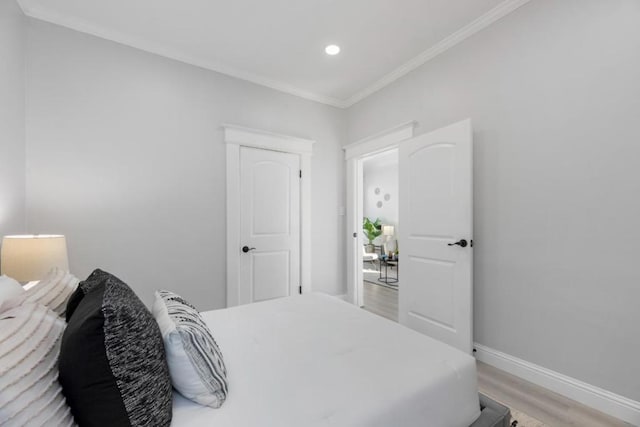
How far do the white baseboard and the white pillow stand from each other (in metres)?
2.90

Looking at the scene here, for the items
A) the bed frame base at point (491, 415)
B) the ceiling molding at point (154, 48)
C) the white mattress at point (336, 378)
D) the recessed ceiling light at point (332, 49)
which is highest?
the recessed ceiling light at point (332, 49)

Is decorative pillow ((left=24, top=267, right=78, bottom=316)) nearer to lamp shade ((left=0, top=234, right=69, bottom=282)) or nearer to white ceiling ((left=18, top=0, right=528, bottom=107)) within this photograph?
lamp shade ((left=0, top=234, right=69, bottom=282))

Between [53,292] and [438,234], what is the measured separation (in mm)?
2577

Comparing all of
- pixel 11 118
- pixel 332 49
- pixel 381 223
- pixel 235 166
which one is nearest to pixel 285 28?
pixel 332 49

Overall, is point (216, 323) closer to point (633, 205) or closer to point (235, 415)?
point (235, 415)

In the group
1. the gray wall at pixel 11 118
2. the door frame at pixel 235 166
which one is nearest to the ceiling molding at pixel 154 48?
the gray wall at pixel 11 118

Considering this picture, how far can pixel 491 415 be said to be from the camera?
3.86 ft

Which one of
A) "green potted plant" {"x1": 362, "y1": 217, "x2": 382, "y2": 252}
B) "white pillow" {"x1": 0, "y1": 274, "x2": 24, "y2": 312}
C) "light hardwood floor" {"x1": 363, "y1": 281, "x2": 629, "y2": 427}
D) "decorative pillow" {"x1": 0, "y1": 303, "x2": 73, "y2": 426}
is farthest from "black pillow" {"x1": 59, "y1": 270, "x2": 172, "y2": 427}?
"green potted plant" {"x1": 362, "y1": 217, "x2": 382, "y2": 252}

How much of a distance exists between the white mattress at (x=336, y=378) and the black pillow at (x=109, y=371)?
0.58ft

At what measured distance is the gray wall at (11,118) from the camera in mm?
1805

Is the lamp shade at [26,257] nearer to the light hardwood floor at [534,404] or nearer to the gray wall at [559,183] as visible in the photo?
the light hardwood floor at [534,404]

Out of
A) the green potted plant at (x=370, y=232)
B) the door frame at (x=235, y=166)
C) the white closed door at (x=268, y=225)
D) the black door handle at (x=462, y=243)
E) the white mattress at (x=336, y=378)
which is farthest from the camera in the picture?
the green potted plant at (x=370, y=232)

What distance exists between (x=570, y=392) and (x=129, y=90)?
13.4ft

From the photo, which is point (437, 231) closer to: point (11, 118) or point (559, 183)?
point (559, 183)
